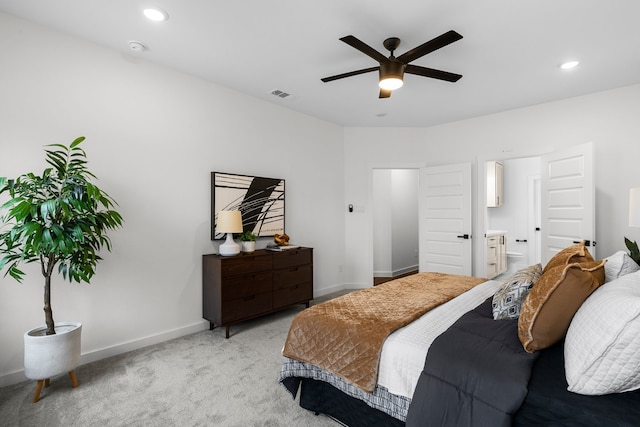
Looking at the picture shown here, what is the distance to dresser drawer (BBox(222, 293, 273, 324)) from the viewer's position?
3148 mm

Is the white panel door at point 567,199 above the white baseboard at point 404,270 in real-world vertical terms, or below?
above

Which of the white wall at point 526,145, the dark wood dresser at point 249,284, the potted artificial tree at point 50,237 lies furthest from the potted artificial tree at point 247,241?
the white wall at point 526,145

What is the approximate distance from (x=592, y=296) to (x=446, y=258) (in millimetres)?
3704

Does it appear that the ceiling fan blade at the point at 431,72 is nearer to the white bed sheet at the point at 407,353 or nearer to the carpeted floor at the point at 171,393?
the white bed sheet at the point at 407,353

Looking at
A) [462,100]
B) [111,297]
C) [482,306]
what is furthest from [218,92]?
[482,306]

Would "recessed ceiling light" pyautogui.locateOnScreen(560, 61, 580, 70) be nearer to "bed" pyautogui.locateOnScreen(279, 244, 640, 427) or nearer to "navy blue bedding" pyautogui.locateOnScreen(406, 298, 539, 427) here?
"bed" pyautogui.locateOnScreen(279, 244, 640, 427)

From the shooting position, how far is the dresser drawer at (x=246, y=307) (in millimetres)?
3148

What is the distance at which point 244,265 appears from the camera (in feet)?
10.8

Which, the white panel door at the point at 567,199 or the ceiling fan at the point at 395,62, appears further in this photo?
the white panel door at the point at 567,199

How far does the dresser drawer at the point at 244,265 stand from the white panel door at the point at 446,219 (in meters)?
2.79

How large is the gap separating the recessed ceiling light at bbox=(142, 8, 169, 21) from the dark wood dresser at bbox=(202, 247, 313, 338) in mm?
2079

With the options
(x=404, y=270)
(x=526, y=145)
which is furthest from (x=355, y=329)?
(x=404, y=270)

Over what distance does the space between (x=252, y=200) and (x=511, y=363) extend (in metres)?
3.11

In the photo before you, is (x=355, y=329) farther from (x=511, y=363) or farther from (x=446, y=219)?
(x=446, y=219)
